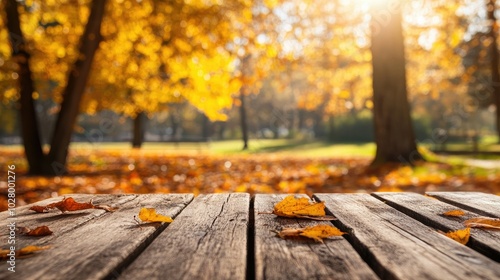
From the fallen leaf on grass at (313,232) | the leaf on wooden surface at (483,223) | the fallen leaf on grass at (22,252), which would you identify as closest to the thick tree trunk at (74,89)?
the fallen leaf on grass at (22,252)

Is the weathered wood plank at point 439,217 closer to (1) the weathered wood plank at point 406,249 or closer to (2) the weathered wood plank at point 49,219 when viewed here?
(1) the weathered wood plank at point 406,249

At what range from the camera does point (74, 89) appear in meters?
8.80

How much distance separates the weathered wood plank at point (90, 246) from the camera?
1180 mm

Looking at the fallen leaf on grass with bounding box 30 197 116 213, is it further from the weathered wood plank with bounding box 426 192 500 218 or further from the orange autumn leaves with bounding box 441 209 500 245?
the weathered wood plank with bounding box 426 192 500 218

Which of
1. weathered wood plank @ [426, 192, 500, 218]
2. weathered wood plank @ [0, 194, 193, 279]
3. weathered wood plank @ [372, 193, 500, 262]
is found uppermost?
weathered wood plank @ [0, 194, 193, 279]

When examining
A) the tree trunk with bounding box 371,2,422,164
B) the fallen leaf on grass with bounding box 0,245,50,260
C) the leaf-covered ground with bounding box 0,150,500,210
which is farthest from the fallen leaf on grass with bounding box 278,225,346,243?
the tree trunk with bounding box 371,2,422,164

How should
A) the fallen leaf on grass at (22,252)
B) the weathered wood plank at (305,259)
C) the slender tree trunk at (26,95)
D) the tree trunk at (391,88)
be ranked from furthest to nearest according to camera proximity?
the tree trunk at (391,88), the slender tree trunk at (26,95), the fallen leaf on grass at (22,252), the weathered wood plank at (305,259)

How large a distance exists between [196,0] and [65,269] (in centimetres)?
1127

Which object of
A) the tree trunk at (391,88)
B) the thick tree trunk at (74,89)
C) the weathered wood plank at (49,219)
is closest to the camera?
the weathered wood plank at (49,219)

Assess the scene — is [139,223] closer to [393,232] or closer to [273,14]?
[393,232]

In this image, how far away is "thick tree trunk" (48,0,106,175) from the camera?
8.78 metres

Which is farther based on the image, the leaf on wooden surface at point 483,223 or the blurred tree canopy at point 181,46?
the blurred tree canopy at point 181,46

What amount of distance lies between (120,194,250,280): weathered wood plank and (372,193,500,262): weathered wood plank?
0.73 m

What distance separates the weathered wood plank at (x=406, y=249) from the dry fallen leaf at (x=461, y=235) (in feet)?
0.17
